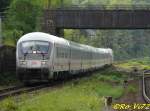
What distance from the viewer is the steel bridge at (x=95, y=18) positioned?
181 ft

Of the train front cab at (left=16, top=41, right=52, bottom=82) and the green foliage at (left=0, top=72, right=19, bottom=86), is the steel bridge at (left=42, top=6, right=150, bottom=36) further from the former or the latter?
the train front cab at (left=16, top=41, right=52, bottom=82)

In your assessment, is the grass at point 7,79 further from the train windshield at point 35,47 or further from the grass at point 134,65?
the grass at point 134,65

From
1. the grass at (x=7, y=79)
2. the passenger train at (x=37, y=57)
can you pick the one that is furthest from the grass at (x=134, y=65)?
the passenger train at (x=37, y=57)

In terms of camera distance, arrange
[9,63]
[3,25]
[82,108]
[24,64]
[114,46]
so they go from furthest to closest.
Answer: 1. [114,46]
2. [3,25]
3. [9,63]
4. [24,64]
5. [82,108]

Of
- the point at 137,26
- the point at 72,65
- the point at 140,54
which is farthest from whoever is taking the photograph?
the point at 140,54

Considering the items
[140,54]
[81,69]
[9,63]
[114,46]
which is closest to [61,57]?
[9,63]

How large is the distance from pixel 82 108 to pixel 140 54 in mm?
147667

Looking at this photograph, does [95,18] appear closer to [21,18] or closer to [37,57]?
[21,18]

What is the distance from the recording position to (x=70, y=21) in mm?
55844

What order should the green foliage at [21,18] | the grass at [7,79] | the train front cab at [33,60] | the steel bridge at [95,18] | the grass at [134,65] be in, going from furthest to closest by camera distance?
the grass at [134,65] < the steel bridge at [95,18] < the green foliage at [21,18] < the grass at [7,79] < the train front cab at [33,60]

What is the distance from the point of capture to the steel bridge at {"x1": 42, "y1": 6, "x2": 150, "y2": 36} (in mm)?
55178

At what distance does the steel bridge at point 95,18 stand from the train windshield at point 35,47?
21.5 metres

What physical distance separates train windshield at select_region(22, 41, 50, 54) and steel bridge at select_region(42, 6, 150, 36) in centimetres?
2148

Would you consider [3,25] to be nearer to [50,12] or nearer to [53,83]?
[50,12]
